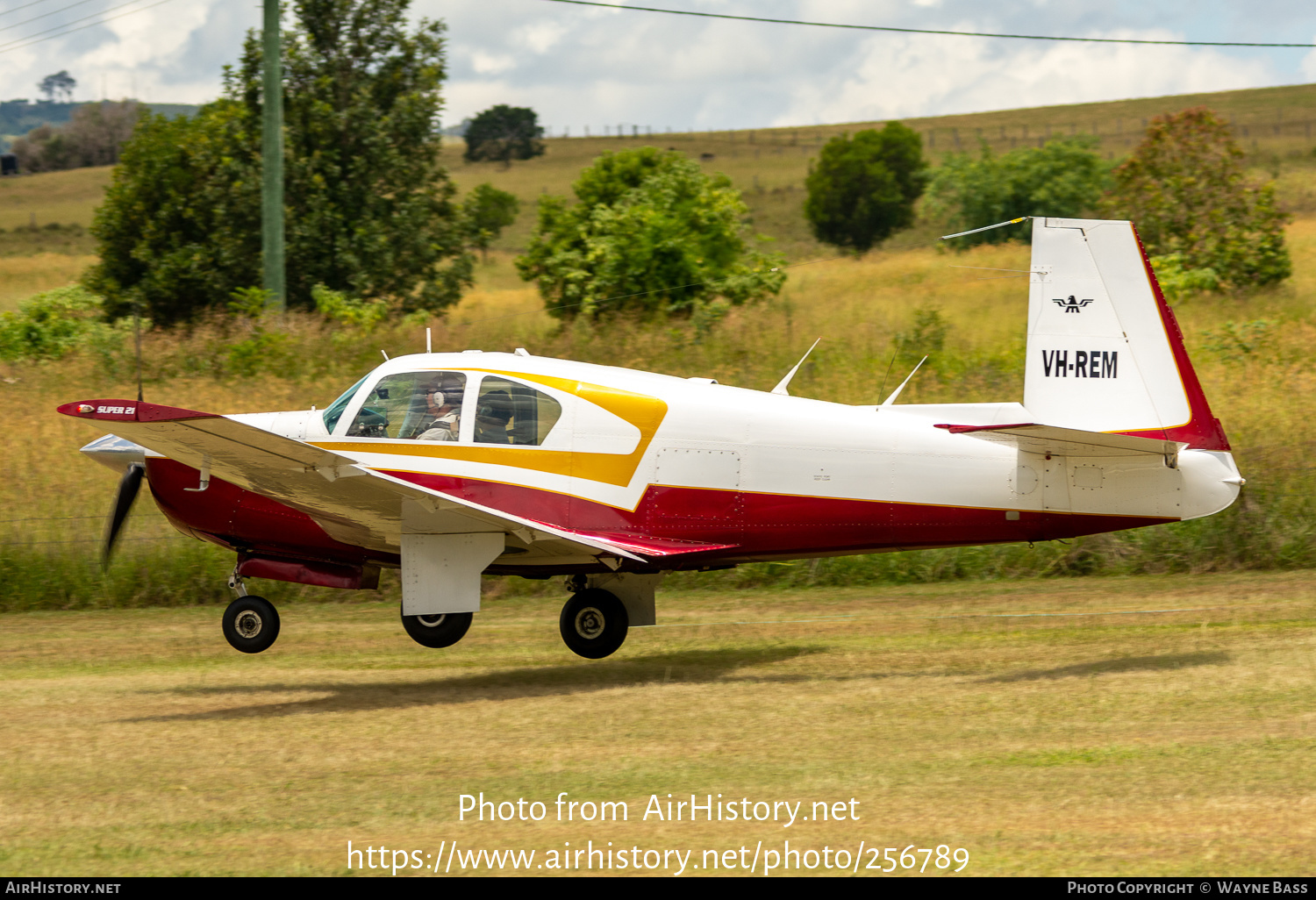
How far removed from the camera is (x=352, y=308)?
22.5m

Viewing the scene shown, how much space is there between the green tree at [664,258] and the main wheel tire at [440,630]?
43.7 ft

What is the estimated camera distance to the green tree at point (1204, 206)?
26.7 meters

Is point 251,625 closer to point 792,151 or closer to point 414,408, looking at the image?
point 414,408

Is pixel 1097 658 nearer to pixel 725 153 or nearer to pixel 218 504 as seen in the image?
pixel 218 504

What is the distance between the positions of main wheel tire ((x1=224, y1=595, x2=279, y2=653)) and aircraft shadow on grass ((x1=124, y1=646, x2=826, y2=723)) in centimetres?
35

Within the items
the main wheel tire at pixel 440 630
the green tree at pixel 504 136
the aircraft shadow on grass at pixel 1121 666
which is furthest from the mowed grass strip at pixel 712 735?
the green tree at pixel 504 136

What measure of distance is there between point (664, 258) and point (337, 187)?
24.8 feet

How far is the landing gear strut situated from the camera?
32.2 feet

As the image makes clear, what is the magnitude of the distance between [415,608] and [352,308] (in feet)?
47.3

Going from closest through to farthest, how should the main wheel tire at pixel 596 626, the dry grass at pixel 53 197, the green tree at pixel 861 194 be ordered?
the main wheel tire at pixel 596 626 → the green tree at pixel 861 194 → the dry grass at pixel 53 197

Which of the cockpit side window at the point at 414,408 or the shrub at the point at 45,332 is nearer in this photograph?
the cockpit side window at the point at 414,408

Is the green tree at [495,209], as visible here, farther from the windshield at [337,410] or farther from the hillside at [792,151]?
the windshield at [337,410]

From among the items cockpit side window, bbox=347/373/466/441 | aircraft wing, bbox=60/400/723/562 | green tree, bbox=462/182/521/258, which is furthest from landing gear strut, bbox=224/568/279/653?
green tree, bbox=462/182/521/258
